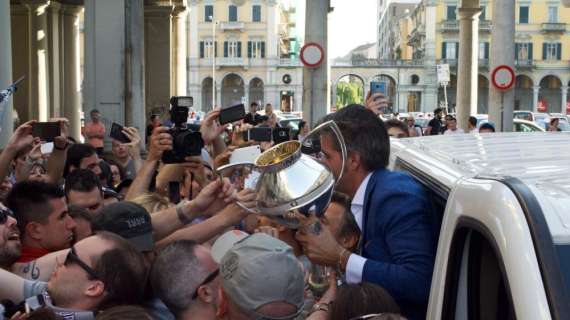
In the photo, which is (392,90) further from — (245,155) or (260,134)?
(245,155)

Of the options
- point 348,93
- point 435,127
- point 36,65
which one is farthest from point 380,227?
point 348,93

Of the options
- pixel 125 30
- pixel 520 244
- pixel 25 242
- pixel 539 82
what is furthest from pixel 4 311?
pixel 539 82

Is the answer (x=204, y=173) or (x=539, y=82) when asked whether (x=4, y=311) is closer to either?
(x=204, y=173)

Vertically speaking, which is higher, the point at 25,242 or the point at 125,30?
the point at 125,30

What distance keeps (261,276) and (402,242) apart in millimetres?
743

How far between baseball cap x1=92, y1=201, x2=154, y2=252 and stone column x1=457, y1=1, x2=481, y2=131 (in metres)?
21.5

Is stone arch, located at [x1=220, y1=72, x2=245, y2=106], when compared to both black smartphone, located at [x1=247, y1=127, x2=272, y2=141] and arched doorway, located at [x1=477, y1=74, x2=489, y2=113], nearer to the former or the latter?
arched doorway, located at [x1=477, y1=74, x2=489, y2=113]

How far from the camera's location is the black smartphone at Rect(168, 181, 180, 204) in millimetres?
5906

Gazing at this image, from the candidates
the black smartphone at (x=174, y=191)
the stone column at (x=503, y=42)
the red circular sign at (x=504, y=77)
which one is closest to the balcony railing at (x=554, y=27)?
the stone column at (x=503, y=42)

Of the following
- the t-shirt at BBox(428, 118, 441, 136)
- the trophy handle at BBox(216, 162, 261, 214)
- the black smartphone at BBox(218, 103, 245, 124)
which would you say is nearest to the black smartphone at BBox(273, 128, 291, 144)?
the black smartphone at BBox(218, 103, 245, 124)

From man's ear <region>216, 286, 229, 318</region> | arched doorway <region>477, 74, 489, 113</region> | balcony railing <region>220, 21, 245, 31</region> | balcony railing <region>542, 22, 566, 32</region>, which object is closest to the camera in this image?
man's ear <region>216, 286, 229, 318</region>

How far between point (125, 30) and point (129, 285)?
47.1ft

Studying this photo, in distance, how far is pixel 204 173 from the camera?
590cm

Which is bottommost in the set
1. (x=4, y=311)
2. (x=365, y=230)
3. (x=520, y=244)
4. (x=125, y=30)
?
(x=4, y=311)
